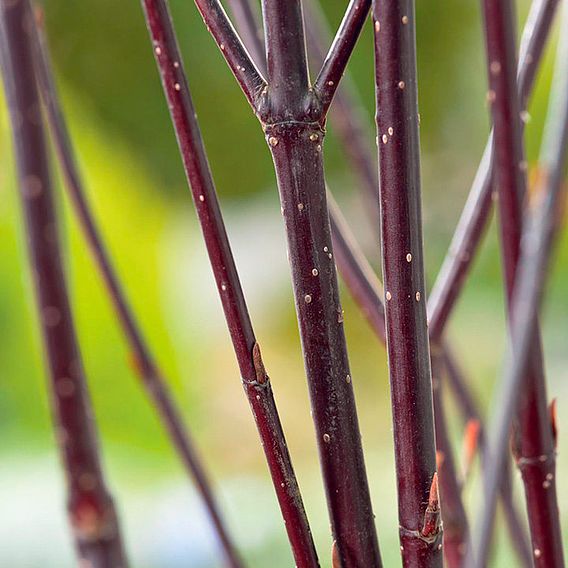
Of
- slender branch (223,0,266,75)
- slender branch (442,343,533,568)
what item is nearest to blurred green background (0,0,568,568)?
slender branch (442,343,533,568)

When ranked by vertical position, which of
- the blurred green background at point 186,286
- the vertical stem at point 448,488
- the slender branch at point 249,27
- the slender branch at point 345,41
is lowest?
the vertical stem at point 448,488

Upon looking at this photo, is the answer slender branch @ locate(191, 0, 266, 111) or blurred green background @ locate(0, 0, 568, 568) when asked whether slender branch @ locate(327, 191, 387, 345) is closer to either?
slender branch @ locate(191, 0, 266, 111)

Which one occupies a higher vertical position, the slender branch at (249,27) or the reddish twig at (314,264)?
the slender branch at (249,27)

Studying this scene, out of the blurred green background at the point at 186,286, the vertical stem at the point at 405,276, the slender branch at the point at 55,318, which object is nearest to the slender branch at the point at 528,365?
the vertical stem at the point at 405,276

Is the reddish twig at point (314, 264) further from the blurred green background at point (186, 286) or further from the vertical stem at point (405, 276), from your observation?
the blurred green background at point (186, 286)

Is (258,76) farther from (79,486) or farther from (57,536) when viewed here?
(57,536)

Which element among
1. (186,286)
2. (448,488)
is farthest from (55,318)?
(186,286)

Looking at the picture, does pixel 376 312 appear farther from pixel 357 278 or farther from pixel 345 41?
pixel 345 41

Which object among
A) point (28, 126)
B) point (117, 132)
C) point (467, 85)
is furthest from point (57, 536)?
point (467, 85)
